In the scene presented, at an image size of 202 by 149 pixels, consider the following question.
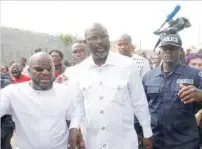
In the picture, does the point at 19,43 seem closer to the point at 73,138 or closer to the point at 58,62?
the point at 58,62

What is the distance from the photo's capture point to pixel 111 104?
3.45m

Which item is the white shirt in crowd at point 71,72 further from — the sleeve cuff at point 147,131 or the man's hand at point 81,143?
the sleeve cuff at point 147,131

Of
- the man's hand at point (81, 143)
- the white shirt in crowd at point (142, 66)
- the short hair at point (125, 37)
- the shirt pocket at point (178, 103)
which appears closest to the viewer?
the man's hand at point (81, 143)

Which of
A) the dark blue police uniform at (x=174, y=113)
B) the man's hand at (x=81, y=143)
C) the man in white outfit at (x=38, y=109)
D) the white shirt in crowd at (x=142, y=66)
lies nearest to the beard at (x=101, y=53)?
the man in white outfit at (x=38, y=109)

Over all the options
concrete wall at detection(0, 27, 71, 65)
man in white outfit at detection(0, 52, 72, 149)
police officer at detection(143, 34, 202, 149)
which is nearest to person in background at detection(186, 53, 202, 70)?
police officer at detection(143, 34, 202, 149)

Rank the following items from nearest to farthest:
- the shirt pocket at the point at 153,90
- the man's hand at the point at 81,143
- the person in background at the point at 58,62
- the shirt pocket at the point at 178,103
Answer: the man's hand at the point at 81,143 < the shirt pocket at the point at 178,103 < the shirt pocket at the point at 153,90 < the person in background at the point at 58,62

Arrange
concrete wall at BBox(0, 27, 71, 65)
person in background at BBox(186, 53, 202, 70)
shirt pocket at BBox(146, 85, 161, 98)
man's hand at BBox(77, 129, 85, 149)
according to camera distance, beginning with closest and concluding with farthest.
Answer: man's hand at BBox(77, 129, 85, 149) < shirt pocket at BBox(146, 85, 161, 98) < person in background at BBox(186, 53, 202, 70) < concrete wall at BBox(0, 27, 71, 65)

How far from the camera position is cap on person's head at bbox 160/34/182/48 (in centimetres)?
371

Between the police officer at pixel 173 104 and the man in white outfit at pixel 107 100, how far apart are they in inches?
9.4

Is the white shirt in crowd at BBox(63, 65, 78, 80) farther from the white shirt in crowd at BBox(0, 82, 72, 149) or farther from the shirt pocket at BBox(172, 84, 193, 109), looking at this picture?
the shirt pocket at BBox(172, 84, 193, 109)

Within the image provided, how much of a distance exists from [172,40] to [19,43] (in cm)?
1426

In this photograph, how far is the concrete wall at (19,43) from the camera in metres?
15.9

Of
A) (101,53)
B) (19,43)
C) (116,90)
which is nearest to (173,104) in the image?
(116,90)

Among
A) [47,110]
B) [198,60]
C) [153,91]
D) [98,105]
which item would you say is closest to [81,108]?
[98,105]
